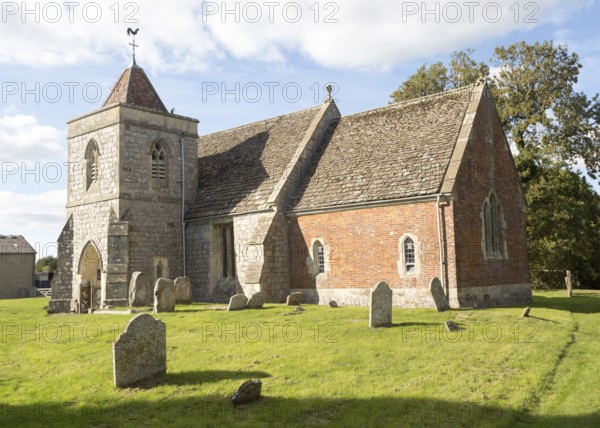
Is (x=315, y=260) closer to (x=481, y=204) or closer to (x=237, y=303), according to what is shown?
(x=237, y=303)

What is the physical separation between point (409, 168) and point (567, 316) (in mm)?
7677

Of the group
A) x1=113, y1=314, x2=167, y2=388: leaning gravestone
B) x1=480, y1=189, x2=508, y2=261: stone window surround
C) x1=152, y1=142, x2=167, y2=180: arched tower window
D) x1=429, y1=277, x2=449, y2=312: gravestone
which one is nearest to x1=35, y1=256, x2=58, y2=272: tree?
x1=152, y1=142, x2=167, y2=180: arched tower window

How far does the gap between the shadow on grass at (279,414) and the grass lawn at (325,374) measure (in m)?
0.03

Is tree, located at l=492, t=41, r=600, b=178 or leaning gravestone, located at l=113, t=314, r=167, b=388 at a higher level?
tree, located at l=492, t=41, r=600, b=178

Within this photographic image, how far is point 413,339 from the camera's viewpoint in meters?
13.5

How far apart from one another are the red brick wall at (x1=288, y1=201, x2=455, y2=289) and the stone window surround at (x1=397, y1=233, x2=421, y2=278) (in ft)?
0.30

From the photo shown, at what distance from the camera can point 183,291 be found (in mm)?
22484

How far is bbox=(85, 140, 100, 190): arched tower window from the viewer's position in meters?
26.1

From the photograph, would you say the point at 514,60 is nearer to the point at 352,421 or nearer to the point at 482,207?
the point at 482,207

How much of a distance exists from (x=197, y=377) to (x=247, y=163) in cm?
1817

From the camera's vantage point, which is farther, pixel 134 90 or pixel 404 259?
pixel 134 90

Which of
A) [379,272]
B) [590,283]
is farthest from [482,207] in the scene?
[590,283]

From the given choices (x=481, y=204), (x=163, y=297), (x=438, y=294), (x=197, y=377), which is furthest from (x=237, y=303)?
(x=481, y=204)

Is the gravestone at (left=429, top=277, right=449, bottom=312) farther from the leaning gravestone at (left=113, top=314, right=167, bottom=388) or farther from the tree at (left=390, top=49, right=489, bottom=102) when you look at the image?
the tree at (left=390, top=49, right=489, bottom=102)
